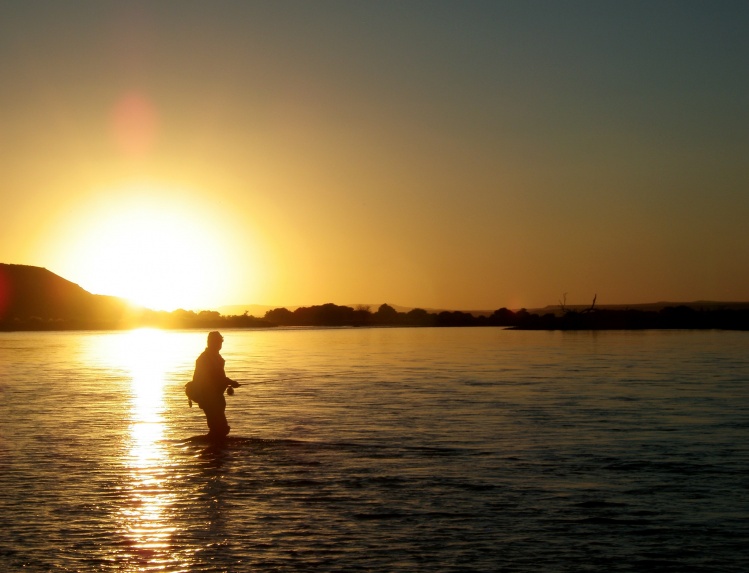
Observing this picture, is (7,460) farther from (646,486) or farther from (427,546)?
(646,486)

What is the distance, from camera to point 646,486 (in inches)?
596

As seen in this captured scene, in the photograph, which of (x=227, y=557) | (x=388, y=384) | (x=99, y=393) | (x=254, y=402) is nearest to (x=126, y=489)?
(x=227, y=557)

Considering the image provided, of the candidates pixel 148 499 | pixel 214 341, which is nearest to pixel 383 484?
pixel 148 499

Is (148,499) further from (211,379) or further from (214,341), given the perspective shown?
(214,341)

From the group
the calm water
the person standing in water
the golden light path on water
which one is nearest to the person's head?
the person standing in water

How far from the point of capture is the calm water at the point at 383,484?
11047mm

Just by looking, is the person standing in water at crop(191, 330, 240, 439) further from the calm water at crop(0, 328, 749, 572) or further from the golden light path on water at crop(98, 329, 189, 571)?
the golden light path on water at crop(98, 329, 189, 571)

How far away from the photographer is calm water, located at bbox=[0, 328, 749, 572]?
11.0 meters

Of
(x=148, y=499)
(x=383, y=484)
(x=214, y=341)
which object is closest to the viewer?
(x=148, y=499)

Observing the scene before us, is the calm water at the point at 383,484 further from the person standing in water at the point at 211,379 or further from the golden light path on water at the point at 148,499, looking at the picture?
the person standing in water at the point at 211,379

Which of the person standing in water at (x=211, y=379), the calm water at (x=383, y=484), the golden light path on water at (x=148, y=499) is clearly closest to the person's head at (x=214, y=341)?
the person standing in water at (x=211, y=379)

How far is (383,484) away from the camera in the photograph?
1541cm

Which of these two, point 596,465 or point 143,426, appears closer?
point 596,465

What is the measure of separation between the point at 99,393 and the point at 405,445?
2030 centimetres
